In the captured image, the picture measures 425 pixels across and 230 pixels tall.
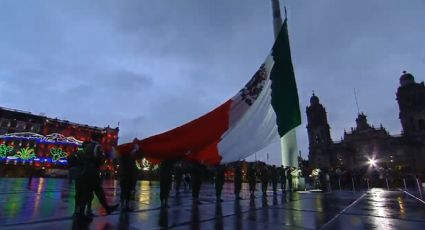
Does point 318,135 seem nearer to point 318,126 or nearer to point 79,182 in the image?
point 318,126

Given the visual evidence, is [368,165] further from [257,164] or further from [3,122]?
[3,122]

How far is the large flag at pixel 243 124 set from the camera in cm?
652

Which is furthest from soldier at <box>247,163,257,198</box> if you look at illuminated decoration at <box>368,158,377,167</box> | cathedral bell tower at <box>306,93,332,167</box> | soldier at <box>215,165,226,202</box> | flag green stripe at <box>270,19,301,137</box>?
cathedral bell tower at <box>306,93,332,167</box>

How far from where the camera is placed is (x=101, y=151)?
5.90 m

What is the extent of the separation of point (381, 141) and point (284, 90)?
7706 centimetres

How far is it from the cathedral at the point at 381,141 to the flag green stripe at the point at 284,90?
6522 centimetres

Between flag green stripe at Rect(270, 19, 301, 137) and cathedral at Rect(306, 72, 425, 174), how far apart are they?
214 ft

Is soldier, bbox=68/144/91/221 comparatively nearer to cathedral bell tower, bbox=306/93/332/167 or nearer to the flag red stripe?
the flag red stripe

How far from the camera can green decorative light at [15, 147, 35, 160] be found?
207 feet

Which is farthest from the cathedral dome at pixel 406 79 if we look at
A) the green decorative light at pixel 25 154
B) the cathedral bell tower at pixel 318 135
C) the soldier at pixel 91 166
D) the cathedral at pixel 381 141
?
the green decorative light at pixel 25 154

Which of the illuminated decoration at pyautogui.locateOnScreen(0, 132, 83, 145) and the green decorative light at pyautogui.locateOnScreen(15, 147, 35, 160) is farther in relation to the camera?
the illuminated decoration at pyautogui.locateOnScreen(0, 132, 83, 145)

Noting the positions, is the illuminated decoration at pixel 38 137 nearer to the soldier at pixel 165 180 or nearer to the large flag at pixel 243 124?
the soldier at pixel 165 180

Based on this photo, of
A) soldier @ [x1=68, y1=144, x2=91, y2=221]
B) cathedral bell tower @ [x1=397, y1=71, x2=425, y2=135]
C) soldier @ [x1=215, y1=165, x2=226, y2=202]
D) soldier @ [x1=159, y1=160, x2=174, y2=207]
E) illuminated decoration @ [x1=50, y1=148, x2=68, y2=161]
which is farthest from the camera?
cathedral bell tower @ [x1=397, y1=71, x2=425, y2=135]

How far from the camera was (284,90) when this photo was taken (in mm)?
8469
